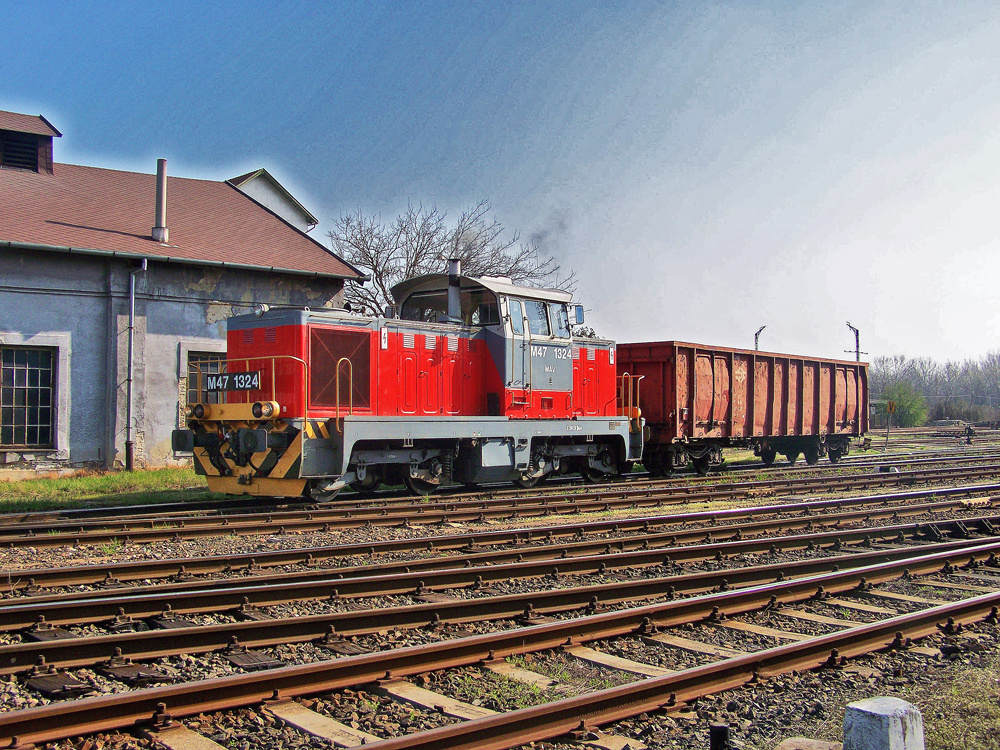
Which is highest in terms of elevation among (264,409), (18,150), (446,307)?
(18,150)

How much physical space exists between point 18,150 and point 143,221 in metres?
3.64

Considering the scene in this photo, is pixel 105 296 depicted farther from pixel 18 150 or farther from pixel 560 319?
pixel 560 319

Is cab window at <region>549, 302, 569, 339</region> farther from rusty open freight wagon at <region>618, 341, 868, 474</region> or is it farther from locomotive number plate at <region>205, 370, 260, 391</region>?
locomotive number plate at <region>205, 370, 260, 391</region>

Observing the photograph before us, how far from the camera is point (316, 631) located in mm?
5789

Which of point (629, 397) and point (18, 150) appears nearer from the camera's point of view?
point (629, 397)

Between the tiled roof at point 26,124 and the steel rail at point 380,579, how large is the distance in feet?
56.6

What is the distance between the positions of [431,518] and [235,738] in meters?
7.20

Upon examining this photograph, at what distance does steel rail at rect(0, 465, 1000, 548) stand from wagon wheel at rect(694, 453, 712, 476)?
405 cm

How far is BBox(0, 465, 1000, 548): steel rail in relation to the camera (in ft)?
31.1

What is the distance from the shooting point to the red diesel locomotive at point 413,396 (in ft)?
39.2

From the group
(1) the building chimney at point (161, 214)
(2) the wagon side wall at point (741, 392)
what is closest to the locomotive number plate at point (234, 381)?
(1) the building chimney at point (161, 214)

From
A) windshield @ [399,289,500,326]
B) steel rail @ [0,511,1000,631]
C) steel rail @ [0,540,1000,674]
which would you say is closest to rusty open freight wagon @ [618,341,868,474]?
windshield @ [399,289,500,326]

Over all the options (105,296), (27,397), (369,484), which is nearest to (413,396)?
(369,484)

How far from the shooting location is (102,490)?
1529 cm
